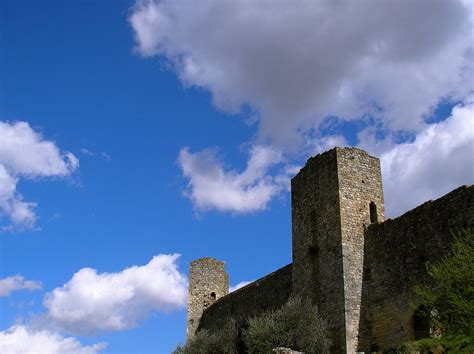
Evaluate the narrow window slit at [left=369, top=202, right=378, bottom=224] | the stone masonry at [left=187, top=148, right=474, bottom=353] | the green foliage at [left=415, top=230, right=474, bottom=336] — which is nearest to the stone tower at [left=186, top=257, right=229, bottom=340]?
the stone masonry at [left=187, top=148, right=474, bottom=353]

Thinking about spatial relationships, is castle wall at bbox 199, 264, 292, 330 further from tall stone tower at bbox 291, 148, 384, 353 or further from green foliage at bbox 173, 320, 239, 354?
tall stone tower at bbox 291, 148, 384, 353

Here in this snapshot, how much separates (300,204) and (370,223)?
10.7 ft

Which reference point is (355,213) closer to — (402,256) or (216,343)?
(402,256)

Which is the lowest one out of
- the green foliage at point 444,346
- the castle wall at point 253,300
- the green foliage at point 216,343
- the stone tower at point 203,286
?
the green foliage at point 444,346

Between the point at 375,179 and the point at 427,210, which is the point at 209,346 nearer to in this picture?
the point at 375,179

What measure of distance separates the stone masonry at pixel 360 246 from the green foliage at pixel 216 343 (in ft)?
12.6

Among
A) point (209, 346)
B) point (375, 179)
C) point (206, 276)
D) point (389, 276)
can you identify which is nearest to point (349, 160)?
point (375, 179)

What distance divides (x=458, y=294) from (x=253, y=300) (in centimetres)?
1576

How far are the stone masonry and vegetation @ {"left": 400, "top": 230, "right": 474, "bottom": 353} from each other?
2.18 metres

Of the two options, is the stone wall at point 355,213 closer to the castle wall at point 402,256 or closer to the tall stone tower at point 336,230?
the tall stone tower at point 336,230

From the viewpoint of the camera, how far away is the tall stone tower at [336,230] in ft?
69.9

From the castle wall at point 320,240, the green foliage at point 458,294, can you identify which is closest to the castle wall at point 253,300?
the castle wall at point 320,240

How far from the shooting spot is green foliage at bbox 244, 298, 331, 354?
69.3ft

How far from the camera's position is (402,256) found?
800 inches
